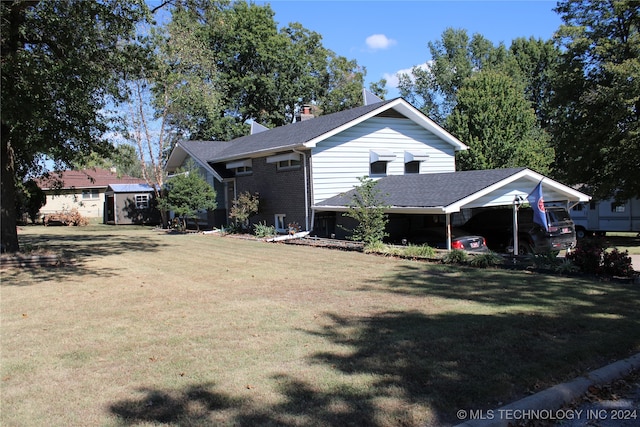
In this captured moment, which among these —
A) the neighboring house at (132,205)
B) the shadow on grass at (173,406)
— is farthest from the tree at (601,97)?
the neighboring house at (132,205)

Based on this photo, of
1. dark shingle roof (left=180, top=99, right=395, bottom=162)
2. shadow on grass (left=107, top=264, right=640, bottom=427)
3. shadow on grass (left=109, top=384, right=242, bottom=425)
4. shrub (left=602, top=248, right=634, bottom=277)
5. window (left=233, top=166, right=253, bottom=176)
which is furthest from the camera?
window (left=233, top=166, right=253, bottom=176)

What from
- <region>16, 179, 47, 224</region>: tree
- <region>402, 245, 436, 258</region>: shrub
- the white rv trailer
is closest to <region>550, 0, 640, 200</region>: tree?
the white rv trailer

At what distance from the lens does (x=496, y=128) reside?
3012 cm

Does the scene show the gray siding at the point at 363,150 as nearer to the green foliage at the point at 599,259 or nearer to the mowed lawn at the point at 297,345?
the green foliage at the point at 599,259

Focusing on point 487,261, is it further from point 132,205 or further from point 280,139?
point 132,205

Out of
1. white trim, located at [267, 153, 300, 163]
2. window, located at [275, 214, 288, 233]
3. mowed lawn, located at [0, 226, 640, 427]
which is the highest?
white trim, located at [267, 153, 300, 163]

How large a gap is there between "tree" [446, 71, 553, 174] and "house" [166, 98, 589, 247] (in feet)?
26.5

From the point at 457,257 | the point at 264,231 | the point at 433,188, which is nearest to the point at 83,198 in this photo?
the point at 264,231

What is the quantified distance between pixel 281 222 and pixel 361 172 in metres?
4.32

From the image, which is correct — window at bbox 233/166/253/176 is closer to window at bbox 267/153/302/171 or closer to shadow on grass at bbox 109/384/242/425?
window at bbox 267/153/302/171

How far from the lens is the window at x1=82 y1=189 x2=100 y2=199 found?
1678 inches

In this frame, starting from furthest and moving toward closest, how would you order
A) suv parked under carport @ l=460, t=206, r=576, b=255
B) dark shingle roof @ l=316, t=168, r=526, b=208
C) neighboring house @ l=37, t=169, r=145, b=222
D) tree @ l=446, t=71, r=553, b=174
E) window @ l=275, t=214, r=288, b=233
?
neighboring house @ l=37, t=169, r=145, b=222
tree @ l=446, t=71, r=553, b=174
window @ l=275, t=214, r=288, b=233
dark shingle roof @ l=316, t=168, r=526, b=208
suv parked under carport @ l=460, t=206, r=576, b=255

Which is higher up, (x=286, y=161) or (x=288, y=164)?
(x=286, y=161)

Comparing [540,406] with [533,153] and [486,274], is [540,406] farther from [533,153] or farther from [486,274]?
[533,153]
